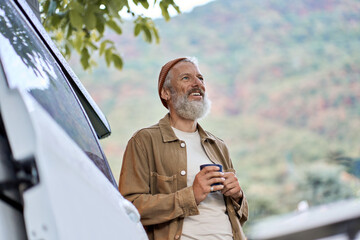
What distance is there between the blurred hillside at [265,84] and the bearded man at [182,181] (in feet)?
67.5

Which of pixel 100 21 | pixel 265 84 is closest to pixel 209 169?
pixel 100 21

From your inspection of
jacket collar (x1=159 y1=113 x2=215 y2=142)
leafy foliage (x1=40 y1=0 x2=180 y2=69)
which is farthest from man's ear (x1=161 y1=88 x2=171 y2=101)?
leafy foliage (x1=40 y1=0 x2=180 y2=69)

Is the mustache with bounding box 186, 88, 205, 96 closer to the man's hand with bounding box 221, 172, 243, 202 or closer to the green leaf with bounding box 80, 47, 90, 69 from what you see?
the man's hand with bounding box 221, 172, 243, 202

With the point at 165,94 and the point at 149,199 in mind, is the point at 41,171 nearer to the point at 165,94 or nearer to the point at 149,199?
the point at 149,199

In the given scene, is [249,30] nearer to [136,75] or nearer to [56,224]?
[136,75]

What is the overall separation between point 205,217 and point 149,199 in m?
0.28

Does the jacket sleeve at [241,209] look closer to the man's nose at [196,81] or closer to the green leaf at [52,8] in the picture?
the man's nose at [196,81]

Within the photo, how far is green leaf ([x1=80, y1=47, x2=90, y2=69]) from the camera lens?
4.30 meters

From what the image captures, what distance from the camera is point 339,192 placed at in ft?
59.3

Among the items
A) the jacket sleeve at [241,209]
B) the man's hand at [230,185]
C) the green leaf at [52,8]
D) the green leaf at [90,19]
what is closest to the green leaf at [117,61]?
the green leaf at [52,8]

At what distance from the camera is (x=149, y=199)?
8.35 ft

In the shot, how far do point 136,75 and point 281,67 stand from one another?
951 centimetres

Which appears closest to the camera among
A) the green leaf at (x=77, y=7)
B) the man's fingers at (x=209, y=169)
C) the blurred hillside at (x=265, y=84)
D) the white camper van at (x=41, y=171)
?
the white camper van at (x=41, y=171)

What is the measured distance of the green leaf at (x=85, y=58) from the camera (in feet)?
14.1
